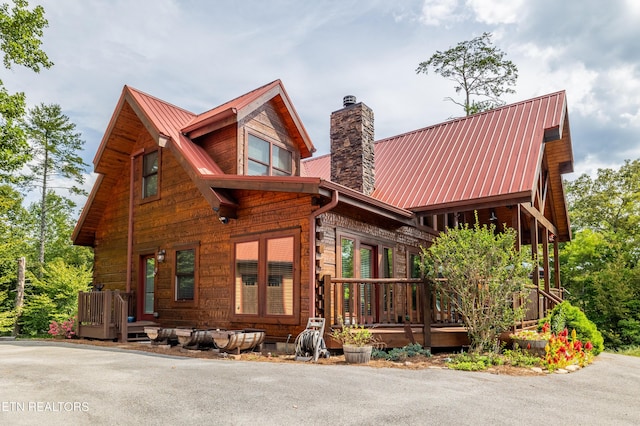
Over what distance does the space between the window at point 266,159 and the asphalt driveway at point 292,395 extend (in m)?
5.87

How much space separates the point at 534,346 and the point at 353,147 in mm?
6720

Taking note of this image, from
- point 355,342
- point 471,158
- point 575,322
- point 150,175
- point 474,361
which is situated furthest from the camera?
point 150,175

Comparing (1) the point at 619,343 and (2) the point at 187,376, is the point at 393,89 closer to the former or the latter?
(1) the point at 619,343

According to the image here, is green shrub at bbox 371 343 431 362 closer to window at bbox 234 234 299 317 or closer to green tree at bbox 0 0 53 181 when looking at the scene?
window at bbox 234 234 299 317

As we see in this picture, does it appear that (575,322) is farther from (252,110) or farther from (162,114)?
(162,114)

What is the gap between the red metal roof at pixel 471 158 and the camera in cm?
1148

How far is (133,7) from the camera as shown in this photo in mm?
12938

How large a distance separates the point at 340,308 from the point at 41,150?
21.2 meters

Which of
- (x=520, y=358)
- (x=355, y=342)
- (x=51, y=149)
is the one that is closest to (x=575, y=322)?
(x=520, y=358)

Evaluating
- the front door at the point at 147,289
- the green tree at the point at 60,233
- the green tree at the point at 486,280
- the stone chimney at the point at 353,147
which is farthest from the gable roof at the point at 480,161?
the green tree at the point at 60,233

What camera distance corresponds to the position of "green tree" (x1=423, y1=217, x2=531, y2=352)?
8641 millimetres

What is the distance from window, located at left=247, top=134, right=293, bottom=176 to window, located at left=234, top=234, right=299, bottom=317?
2526mm

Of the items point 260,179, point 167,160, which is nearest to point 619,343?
point 260,179

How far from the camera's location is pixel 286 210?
10.0 meters
